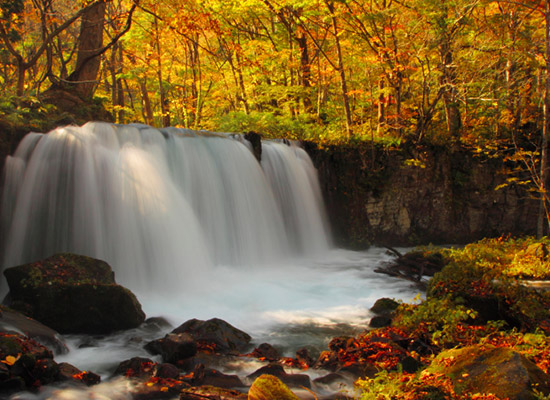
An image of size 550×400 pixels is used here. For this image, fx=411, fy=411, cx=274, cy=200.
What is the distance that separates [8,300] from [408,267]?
824 centimetres

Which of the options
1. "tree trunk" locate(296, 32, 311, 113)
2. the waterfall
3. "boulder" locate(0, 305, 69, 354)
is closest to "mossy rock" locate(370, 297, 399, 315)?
the waterfall

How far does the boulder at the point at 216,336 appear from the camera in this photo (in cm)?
534

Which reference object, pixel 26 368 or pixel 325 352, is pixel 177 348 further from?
pixel 325 352

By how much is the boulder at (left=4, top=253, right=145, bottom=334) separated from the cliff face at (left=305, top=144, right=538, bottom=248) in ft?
29.5

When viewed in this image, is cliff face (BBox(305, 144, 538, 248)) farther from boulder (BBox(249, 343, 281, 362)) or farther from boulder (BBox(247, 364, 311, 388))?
boulder (BBox(247, 364, 311, 388))

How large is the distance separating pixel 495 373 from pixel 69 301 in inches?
211

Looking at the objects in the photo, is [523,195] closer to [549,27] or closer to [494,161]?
[494,161]

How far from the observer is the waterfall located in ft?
25.7

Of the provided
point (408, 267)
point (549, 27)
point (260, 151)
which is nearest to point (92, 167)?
point (260, 151)

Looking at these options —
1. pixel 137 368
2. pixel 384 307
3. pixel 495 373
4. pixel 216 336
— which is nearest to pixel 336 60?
pixel 384 307

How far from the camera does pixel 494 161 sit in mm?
15070

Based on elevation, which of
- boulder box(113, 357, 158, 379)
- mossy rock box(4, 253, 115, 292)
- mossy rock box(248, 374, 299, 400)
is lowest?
boulder box(113, 357, 158, 379)

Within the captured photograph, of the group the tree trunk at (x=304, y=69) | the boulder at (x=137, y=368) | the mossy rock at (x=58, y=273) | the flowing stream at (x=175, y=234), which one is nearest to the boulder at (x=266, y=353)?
the flowing stream at (x=175, y=234)

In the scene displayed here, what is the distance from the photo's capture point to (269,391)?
10.2 ft
